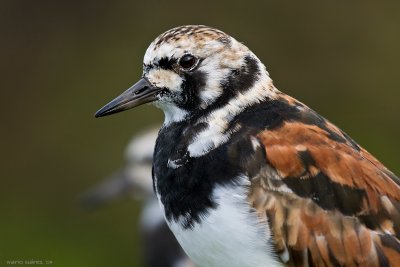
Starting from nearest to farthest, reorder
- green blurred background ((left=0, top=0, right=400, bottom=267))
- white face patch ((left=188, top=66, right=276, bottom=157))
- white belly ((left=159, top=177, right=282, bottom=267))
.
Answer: white belly ((left=159, top=177, right=282, bottom=267)), white face patch ((left=188, top=66, right=276, bottom=157)), green blurred background ((left=0, top=0, right=400, bottom=267))

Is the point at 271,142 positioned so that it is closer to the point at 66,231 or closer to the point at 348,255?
the point at 348,255

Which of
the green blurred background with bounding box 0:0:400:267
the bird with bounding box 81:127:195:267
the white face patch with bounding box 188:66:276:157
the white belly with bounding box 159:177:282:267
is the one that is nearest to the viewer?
the white belly with bounding box 159:177:282:267

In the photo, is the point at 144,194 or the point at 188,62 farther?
the point at 144,194

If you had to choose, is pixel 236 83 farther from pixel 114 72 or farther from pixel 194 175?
pixel 114 72

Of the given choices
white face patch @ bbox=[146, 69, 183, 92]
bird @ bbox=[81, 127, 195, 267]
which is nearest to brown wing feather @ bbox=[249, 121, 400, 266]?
white face patch @ bbox=[146, 69, 183, 92]

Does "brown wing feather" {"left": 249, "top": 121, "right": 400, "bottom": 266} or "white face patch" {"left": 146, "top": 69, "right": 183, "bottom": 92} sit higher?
"white face patch" {"left": 146, "top": 69, "right": 183, "bottom": 92}

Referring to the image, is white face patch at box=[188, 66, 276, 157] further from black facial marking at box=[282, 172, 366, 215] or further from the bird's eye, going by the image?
black facial marking at box=[282, 172, 366, 215]

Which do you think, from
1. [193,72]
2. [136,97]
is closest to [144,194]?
[136,97]
